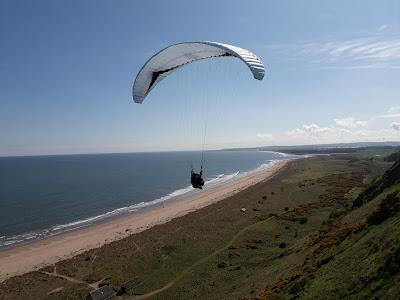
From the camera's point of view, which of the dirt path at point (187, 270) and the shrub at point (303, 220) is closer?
the dirt path at point (187, 270)

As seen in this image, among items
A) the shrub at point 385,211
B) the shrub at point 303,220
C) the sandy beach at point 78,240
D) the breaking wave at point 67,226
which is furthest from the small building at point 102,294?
the breaking wave at point 67,226

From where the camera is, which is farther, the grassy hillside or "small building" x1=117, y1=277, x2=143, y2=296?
"small building" x1=117, y1=277, x2=143, y2=296

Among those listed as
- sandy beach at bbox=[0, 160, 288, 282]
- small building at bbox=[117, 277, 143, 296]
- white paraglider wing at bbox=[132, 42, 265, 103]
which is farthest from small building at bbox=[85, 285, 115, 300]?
sandy beach at bbox=[0, 160, 288, 282]

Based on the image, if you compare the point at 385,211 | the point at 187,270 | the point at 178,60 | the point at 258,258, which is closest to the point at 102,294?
the point at 187,270

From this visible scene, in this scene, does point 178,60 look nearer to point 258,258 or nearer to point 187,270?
point 258,258

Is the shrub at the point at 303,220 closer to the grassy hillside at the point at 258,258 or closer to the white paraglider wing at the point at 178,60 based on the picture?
the grassy hillside at the point at 258,258

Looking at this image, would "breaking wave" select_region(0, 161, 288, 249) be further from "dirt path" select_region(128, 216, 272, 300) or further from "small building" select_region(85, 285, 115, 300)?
"dirt path" select_region(128, 216, 272, 300)

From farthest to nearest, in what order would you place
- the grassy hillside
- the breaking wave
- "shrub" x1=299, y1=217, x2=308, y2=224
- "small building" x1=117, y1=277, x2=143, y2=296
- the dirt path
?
the breaking wave < "shrub" x1=299, y1=217, x2=308, y2=224 < "small building" x1=117, y1=277, x2=143, y2=296 < the dirt path < the grassy hillside
